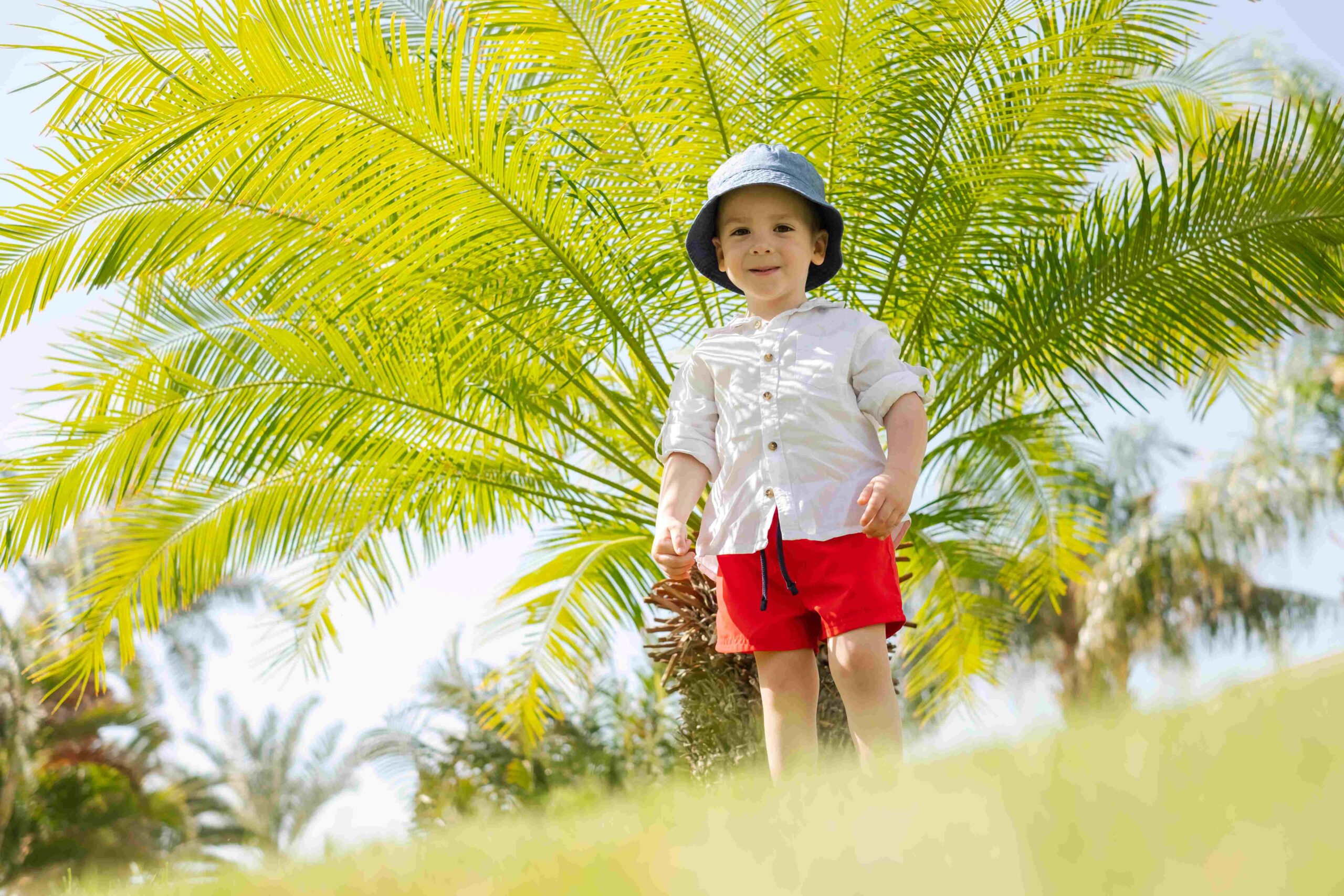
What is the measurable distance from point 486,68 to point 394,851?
11.6ft

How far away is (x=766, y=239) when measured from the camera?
10.1ft

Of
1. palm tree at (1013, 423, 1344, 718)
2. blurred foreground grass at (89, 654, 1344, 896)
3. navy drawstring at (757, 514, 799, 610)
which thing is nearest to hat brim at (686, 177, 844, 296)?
navy drawstring at (757, 514, 799, 610)

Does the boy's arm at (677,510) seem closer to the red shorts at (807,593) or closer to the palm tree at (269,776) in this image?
the red shorts at (807,593)

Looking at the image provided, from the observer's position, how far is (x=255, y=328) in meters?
4.77

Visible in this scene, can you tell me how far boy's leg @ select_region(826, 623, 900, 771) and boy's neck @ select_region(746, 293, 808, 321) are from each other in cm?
95

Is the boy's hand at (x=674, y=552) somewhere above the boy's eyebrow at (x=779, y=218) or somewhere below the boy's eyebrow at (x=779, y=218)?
below

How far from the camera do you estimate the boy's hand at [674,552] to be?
2787 millimetres

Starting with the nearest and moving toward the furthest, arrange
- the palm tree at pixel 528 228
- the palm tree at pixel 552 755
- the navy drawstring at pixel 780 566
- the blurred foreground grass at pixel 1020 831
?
1. the blurred foreground grass at pixel 1020 831
2. the navy drawstring at pixel 780 566
3. the palm tree at pixel 528 228
4. the palm tree at pixel 552 755

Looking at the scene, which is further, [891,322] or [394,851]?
[891,322]

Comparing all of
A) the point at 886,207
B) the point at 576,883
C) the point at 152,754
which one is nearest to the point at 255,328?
the point at 886,207

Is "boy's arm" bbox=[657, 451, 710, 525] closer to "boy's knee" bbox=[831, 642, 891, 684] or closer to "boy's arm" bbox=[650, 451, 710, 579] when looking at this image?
"boy's arm" bbox=[650, 451, 710, 579]

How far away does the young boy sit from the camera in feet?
8.84

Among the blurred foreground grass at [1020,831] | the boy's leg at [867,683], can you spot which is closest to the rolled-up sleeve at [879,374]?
the boy's leg at [867,683]

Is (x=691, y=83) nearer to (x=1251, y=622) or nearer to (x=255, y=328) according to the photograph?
(x=255, y=328)
